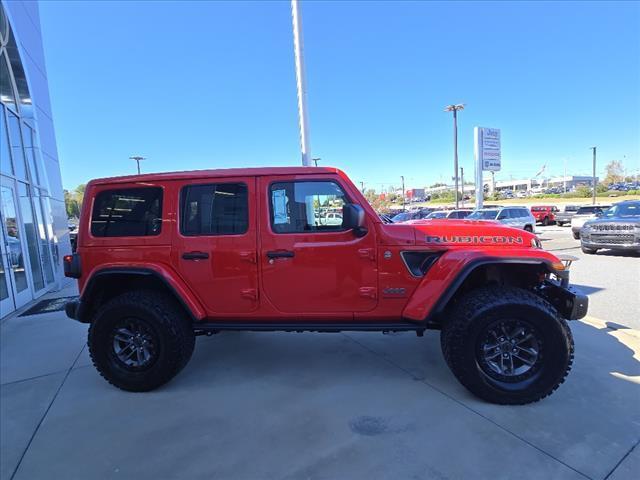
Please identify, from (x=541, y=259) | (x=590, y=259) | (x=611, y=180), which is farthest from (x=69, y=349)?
(x=611, y=180)

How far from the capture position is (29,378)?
376 centimetres

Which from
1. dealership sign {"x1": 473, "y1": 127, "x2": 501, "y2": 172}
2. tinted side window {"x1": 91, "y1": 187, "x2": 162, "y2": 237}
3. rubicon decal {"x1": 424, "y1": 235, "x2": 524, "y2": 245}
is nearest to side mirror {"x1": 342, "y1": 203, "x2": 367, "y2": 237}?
rubicon decal {"x1": 424, "y1": 235, "x2": 524, "y2": 245}

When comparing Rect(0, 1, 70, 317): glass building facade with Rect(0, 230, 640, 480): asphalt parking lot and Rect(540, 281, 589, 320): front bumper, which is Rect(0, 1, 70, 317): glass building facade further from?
Rect(540, 281, 589, 320): front bumper

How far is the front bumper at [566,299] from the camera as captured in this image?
9.99ft

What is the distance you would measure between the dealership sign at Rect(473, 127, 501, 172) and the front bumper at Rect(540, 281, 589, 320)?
2278 cm

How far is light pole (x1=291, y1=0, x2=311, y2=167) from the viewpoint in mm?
6141

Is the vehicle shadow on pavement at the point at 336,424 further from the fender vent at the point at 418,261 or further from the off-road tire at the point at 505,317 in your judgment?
the fender vent at the point at 418,261

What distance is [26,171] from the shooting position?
873 cm

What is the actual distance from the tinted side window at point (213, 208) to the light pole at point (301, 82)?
120 inches

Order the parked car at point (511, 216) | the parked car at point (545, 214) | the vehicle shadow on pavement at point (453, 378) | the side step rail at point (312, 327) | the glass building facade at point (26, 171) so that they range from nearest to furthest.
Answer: the vehicle shadow on pavement at point (453, 378) → the side step rail at point (312, 327) → the glass building facade at point (26, 171) → the parked car at point (511, 216) → the parked car at point (545, 214)

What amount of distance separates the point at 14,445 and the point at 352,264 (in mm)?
2801

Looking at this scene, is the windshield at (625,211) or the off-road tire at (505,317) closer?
the off-road tire at (505,317)

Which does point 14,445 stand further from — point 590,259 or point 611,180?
point 611,180

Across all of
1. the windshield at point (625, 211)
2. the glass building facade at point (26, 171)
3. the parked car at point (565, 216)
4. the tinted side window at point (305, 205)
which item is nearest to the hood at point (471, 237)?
the tinted side window at point (305, 205)
